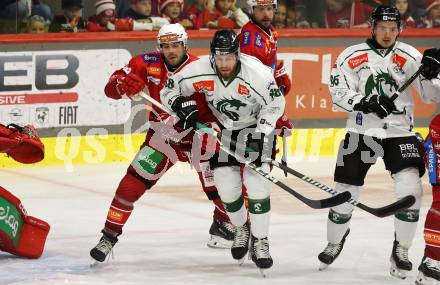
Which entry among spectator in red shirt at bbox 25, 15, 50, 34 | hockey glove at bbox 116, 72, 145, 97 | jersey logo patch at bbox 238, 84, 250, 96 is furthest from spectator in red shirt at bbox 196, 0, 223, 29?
jersey logo patch at bbox 238, 84, 250, 96

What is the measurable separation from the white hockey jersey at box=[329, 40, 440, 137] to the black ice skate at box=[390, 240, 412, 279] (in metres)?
0.58

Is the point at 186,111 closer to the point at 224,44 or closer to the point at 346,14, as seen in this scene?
the point at 224,44

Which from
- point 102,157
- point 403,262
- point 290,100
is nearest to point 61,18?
point 102,157

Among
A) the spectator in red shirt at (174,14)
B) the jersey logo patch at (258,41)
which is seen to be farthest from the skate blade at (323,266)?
the spectator in red shirt at (174,14)

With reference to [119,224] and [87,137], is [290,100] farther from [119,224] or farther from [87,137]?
[119,224]

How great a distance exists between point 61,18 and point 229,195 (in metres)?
3.75

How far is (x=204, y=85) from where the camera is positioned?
588 cm

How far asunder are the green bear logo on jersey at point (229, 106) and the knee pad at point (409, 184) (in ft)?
2.87

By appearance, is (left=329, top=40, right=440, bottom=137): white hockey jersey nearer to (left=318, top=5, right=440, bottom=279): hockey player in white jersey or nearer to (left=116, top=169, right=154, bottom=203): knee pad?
(left=318, top=5, right=440, bottom=279): hockey player in white jersey

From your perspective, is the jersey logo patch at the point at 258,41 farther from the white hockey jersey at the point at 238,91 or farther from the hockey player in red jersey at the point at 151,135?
the white hockey jersey at the point at 238,91

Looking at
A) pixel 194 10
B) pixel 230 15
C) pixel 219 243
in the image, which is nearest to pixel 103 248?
pixel 219 243

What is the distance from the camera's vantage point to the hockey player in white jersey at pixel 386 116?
571 cm

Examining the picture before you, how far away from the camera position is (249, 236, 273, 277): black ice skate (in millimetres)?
5762

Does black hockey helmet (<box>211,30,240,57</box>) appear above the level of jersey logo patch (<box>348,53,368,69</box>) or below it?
above
